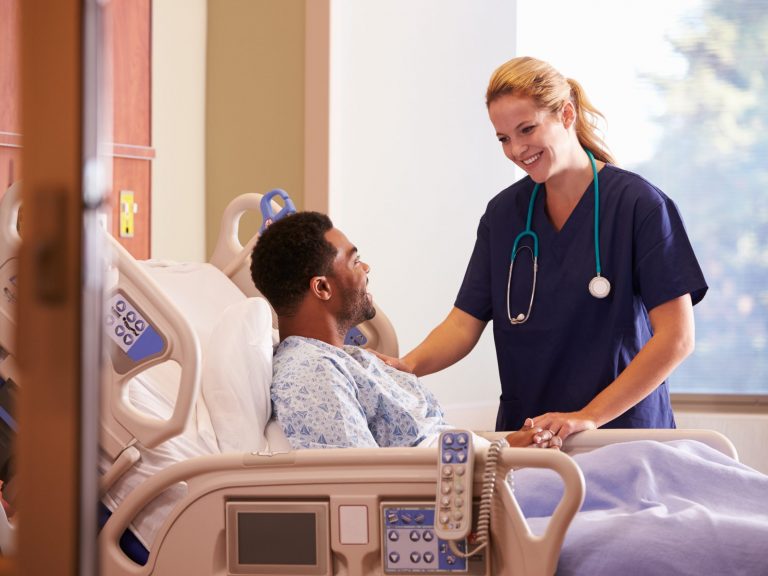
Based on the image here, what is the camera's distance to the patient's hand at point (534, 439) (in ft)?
6.50

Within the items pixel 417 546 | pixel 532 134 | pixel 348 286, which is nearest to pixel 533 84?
pixel 532 134

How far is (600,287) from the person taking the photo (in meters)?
2.31

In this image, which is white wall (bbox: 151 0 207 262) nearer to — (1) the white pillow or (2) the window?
(2) the window

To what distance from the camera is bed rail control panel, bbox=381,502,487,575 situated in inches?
57.4

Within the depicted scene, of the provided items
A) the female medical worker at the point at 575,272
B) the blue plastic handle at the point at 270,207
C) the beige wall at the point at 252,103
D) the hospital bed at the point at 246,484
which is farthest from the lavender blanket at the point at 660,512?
the beige wall at the point at 252,103

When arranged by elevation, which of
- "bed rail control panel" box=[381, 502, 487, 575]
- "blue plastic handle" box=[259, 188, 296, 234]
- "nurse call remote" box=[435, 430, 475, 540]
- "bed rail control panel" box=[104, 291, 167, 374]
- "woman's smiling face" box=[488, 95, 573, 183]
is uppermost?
"woman's smiling face" box=[488, 95, 573, 183]

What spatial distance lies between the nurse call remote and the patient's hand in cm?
55

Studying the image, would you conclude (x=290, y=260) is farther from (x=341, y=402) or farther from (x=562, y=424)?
(x=562, y=424)

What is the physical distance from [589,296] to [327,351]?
695 millimetres

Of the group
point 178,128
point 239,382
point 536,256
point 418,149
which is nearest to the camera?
point 239,382

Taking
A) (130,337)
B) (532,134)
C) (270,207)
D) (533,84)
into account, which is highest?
(533,84)

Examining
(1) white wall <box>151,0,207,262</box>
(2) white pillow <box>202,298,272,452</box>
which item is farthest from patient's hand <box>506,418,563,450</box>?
(1) white wall <box>151,0,207,262</box>

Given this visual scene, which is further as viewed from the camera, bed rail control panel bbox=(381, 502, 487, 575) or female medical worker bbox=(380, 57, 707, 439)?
female medical worker bbox=(380, 57, 707, 439)

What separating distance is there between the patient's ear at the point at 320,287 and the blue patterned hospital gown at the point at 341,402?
0.32 feet
